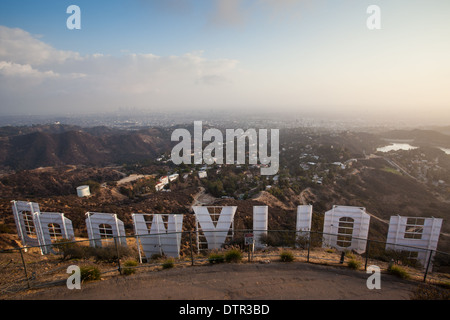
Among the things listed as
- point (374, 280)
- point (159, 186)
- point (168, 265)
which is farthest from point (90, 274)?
point (159, 186)

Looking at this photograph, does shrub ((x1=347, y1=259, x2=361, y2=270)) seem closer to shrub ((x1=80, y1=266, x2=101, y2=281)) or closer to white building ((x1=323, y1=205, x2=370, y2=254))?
white building ((x1=323, y1=205, x2=370, y2=254))

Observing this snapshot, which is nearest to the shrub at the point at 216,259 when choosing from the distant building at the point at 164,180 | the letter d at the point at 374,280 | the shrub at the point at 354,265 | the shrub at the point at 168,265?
the shrub at the point at 168,265

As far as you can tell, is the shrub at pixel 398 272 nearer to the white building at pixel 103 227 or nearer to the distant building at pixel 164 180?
the white building at pixel 103 227

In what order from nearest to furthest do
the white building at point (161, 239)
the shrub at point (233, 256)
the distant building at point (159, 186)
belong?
the shrub at point (233, 256) → the white building at point (161, 239) → the distant building at point (159, 186)

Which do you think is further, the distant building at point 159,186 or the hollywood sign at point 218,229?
the distant building at point 159,186

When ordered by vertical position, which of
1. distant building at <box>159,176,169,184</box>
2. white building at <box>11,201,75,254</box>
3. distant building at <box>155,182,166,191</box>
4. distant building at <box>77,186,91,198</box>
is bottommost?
distant building at <box>155,182,166,191</box>

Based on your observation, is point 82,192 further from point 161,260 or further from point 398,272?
point 398,272

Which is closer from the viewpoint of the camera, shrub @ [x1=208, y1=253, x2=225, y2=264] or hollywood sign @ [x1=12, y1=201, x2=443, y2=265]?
shrub @ [x1=208, y1=253, x2=225, y2=264]

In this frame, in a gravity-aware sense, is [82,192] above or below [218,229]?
below

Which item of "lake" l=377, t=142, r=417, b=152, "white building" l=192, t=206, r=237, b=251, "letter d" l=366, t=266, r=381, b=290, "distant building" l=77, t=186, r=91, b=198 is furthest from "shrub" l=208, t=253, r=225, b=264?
"lake" l=377, t=142, r=417, b=152
